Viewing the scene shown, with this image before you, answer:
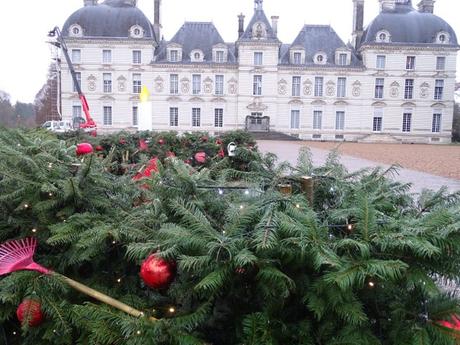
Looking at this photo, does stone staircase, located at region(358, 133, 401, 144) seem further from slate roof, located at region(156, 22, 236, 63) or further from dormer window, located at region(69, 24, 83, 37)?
dormer window, located at region(69, 24, 83, 37)

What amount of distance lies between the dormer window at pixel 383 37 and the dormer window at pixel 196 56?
15.1 meters

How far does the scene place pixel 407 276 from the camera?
1.07 metres

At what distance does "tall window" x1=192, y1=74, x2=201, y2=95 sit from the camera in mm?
35438

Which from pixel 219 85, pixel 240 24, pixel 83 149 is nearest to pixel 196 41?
pixel 219 85

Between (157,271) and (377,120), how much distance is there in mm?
37860

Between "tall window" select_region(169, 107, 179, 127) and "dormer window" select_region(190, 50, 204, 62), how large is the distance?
4.58m

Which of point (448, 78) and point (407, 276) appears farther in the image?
point (448, 78)

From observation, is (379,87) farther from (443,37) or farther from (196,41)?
(196,41)

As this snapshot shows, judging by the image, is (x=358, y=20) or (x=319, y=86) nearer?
(x=319, y=86)

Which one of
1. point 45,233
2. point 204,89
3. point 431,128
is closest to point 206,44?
point 204,89

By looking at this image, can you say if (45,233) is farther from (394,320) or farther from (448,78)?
(448,78)

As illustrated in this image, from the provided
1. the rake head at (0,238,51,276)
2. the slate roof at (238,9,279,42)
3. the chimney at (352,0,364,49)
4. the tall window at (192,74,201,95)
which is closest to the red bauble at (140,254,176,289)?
the rake head at (0,238,51,276)

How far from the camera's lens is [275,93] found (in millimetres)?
35375

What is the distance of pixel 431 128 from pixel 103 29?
2992 cm
